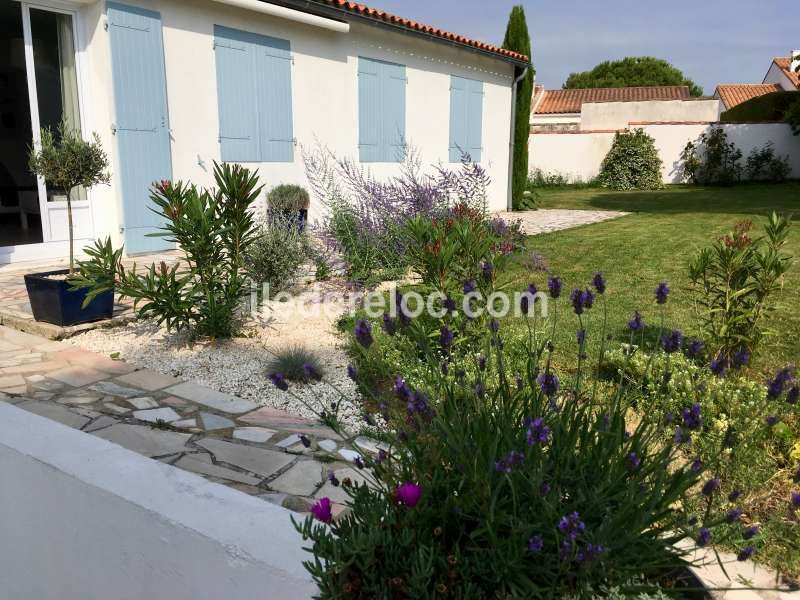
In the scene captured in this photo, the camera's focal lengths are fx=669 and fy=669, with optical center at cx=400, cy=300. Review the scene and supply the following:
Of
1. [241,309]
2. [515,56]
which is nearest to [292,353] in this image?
[241,309]

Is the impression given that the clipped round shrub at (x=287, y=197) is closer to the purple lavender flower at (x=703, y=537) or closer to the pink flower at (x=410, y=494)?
the pink flower at (x=410, y=494)

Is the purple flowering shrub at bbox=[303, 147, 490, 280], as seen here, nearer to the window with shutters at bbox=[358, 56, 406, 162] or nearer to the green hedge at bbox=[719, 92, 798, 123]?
the window with shutters at bbox=[358, 56, 406, 162]

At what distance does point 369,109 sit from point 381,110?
29 cm

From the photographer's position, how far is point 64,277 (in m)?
5.02

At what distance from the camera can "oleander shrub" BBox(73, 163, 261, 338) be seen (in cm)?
443

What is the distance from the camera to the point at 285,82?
917cm

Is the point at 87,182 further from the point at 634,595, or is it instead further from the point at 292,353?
the point at 634,595

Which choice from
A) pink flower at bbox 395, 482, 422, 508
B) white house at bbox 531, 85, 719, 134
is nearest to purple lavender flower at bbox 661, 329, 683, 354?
pink flower at bbox 395, 482, 422, 508

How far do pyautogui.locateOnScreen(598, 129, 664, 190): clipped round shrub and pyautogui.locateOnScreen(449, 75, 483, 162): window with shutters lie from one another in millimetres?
7926

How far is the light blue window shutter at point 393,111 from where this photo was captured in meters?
11.0

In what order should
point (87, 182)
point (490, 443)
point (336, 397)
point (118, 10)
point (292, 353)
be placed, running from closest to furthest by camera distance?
point (490, 443)
point (336, 397)
point (292, 353)
point (87, 182)
point (118, 10)

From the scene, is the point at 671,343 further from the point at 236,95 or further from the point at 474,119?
the point at 474,119

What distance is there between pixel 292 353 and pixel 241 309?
3.95 ft

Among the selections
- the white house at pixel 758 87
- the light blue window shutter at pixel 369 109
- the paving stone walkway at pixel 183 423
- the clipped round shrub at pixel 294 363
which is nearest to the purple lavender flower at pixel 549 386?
the paving stone walkway at pixel 183 423
